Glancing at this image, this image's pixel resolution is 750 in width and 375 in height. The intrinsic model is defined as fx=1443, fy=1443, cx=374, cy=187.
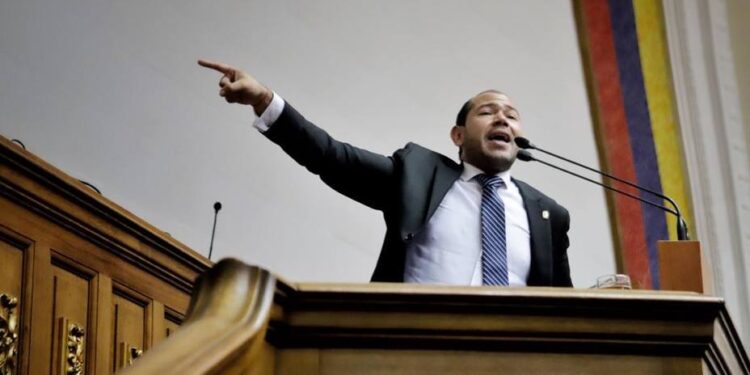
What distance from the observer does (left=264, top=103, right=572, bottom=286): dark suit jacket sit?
3.48 meters

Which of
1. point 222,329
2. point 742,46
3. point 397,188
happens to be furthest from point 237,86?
point 742,46

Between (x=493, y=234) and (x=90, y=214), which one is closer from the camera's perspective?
(x=90, y=214)

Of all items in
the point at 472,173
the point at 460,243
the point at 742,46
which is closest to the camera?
the point at 460,243

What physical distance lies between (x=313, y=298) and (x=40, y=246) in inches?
48.3

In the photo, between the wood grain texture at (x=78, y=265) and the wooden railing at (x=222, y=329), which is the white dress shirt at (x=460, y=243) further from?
the wooden railing at (x=222, y=329)

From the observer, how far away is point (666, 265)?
10.1 ft

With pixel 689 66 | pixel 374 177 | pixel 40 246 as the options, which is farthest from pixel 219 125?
pixel 689 66

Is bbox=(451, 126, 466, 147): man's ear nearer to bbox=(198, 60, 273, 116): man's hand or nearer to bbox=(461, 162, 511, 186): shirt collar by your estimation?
bbox=(461, 162, 511, 186): shirt collar

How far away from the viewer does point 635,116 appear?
A: 7414 millimetres

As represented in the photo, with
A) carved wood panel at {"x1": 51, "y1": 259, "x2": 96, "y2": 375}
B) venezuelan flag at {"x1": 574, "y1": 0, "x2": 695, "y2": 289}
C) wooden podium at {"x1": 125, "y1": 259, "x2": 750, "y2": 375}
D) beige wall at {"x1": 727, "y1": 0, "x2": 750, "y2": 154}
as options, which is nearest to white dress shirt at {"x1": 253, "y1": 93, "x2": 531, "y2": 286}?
carved wood panel at {"x1": 51, "y1": 259, "x2": 96, "y2": 375}

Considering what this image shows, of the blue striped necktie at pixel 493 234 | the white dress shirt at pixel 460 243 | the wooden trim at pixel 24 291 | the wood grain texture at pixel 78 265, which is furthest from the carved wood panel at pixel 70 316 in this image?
the blue striped necktie at pixel 493 234

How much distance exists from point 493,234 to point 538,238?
4.8 inches

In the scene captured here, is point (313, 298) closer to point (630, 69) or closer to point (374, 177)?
point (374, 177)

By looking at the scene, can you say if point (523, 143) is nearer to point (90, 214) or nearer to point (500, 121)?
point (500, 121)
